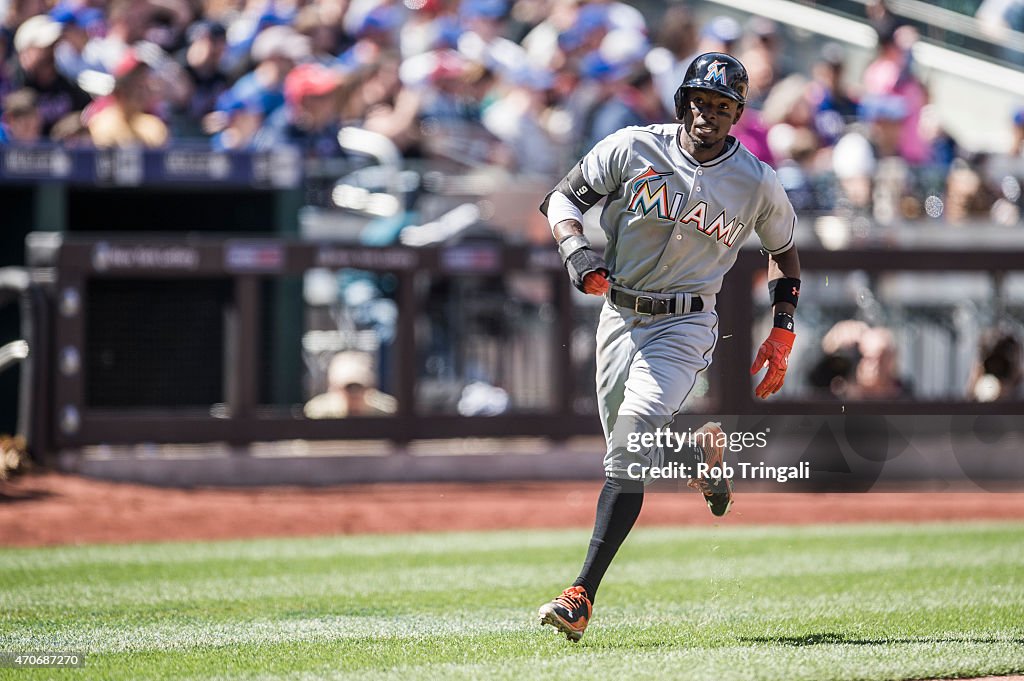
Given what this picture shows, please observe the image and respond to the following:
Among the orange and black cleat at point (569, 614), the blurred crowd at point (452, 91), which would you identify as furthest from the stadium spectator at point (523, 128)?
the orange and black cleat at point (569, 614)

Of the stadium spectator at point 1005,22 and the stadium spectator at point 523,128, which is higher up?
the stadium spectator at point 1005,22

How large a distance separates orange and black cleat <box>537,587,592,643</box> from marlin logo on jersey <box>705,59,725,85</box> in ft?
6.42

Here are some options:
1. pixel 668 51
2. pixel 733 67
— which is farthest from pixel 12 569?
pixel 668 51

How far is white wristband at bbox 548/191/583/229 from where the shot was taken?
18.0 ft

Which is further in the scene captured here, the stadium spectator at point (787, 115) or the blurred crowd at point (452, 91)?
the stadium spectator at point (787, 115)

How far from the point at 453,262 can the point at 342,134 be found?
5.41 feet

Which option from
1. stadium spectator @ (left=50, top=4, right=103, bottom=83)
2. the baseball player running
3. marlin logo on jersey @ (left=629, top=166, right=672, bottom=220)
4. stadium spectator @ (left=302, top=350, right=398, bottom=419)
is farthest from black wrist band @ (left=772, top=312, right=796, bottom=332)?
stadium spectator @ (left=50, top=4, right=103, bottom=83)

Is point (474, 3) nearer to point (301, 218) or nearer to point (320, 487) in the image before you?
point (301, 218)

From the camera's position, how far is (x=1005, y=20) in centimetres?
1720

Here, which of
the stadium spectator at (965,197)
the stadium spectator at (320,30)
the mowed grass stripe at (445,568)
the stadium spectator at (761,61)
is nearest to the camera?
the mowed grass stripe at (445,568)

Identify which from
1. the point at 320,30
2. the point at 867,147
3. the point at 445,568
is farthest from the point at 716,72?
the point at 320,30

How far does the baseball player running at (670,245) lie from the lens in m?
5.29

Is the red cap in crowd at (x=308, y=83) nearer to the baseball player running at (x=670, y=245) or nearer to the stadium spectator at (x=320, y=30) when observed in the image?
the stadium spectator at (x=320, y=30)

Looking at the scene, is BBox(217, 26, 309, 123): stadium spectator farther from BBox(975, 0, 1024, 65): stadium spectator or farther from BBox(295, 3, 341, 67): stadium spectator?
BBox(975, 0, 1024, 65): stadium spectator
